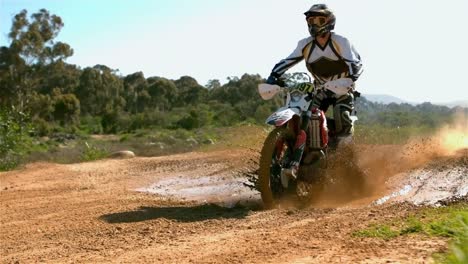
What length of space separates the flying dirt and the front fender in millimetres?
976

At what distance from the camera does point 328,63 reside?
759 centimetres

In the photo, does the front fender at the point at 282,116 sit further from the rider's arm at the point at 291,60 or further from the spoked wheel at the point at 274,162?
the rider's arm at the point at 291,60

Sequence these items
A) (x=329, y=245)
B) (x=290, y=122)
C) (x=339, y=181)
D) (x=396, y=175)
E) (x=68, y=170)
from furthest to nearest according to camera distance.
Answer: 1. (x=68, y=170)
2. (x=396, y=175)
3. (x=339, y=181)
4. (x=290, y=122)
5. (x=329, y=245)

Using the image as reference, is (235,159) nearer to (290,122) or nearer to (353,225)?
(290,122)

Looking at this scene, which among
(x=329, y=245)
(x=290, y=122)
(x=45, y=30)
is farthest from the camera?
(x=45, y=30)

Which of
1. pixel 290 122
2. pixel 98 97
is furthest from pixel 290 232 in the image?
pixel 98 97

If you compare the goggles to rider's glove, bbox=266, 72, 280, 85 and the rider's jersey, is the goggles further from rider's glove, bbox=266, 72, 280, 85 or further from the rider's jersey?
rider's glove, bbox=266, 72, 280, 85

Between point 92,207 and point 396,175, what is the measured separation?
15.1 feet

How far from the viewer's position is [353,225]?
5.00m

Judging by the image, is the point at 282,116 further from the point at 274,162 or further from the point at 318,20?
the point at 318,20

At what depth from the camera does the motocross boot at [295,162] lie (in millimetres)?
6584

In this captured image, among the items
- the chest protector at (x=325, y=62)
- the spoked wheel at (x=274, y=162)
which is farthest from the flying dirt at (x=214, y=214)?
Result: the chest protector at (x=325, y=62)

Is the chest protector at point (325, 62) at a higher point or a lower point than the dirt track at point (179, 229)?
higher

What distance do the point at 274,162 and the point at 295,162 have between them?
0.86ft
